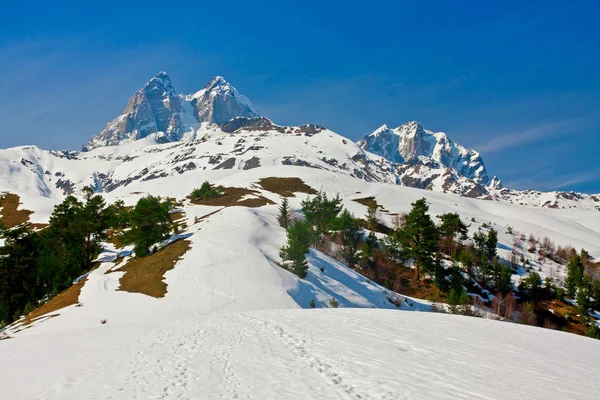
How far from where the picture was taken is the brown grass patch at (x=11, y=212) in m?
113

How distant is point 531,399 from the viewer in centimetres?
1060

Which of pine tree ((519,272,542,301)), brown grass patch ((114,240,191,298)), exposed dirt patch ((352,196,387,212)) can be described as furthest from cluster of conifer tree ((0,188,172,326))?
exposed dirt patch ((352,196,387,212))

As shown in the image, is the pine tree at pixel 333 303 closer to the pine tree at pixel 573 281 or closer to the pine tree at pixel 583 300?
the pine tree at pixel 583 300

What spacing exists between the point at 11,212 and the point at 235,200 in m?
77.0

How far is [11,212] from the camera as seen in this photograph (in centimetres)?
12312

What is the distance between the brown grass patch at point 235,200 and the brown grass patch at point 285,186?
12638mm

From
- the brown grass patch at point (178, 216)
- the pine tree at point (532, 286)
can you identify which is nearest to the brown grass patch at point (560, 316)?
the pine tree at point (532, 286)

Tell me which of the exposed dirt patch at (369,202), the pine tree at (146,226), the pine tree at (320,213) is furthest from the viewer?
the exposed dirt patch at (369,202)

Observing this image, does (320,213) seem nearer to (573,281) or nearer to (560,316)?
(560,316)

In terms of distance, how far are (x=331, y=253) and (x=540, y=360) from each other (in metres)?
66.5

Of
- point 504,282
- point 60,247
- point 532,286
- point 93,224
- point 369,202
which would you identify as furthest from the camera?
point 369,202

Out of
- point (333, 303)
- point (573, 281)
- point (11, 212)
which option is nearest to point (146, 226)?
point (333, 303)

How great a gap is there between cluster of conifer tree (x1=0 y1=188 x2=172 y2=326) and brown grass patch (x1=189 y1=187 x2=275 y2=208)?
169 feet

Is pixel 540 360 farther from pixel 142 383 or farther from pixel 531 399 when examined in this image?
pixel 142 383
